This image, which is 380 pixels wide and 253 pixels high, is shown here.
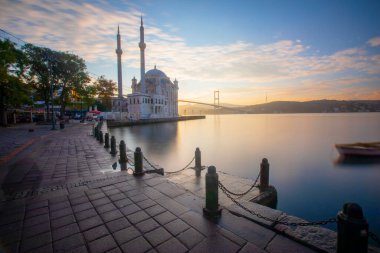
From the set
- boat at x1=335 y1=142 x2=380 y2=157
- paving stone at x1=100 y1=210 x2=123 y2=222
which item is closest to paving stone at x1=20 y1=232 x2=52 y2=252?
paving stone at x1=100 y1=210 x2=123 y2=222

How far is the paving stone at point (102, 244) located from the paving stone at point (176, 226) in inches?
36.6

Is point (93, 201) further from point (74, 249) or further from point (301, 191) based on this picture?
point (301, 191)

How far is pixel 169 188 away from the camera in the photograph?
509 centimetres

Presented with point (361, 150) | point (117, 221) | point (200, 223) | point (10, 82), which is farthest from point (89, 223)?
point (10, 82)

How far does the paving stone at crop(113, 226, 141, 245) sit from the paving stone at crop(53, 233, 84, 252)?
55 cm

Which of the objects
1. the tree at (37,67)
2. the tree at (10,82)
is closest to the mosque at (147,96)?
the tree at (37,67)

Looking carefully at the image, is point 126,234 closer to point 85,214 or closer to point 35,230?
point 85,214

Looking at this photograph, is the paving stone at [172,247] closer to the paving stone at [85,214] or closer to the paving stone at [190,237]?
the paving stone at [190,237]

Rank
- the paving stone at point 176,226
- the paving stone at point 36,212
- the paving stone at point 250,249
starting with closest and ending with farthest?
the paving stone at point 250,249
the paving stone at point 176,226
the paving stone at point 36,212

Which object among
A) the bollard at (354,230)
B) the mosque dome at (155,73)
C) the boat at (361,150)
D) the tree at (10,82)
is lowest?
the boat at (361,150)

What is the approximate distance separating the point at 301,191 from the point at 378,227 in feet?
11.2

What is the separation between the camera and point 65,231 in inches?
127

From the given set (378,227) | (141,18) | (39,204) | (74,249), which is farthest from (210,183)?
(141,18)

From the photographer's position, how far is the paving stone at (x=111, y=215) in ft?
11.9
